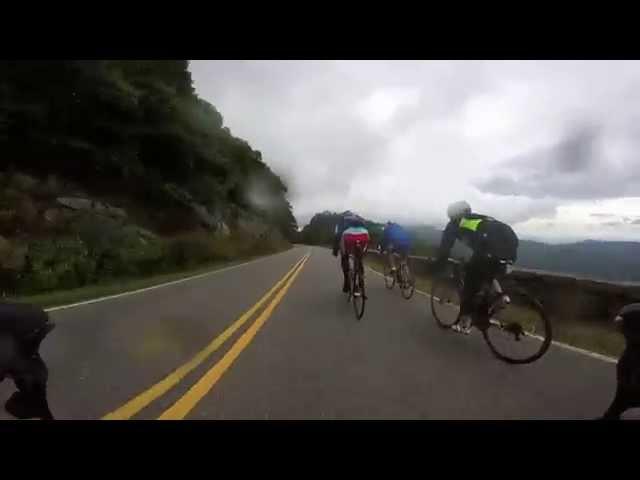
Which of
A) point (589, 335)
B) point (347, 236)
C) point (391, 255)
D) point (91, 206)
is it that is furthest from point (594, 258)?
point (91, 206)

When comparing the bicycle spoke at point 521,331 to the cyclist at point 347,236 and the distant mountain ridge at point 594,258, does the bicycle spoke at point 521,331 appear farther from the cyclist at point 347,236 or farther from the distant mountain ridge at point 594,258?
the cyclist at point 347,236

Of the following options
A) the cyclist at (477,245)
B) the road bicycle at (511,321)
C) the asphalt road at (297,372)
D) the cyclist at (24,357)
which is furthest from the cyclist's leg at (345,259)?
the cyclist at (24,357)

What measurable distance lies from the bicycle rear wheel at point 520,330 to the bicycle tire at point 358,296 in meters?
3.44

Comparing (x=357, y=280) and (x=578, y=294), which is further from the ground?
(x=578, y=294)

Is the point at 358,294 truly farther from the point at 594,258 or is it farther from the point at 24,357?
the point at 24,357

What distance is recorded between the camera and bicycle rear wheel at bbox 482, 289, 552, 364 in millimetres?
5562

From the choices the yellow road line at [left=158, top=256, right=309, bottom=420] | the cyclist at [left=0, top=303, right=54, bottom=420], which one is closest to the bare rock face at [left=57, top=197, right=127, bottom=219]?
the yellow road line at [left=158, top=256, right=309, bottom=420]

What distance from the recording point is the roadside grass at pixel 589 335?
6410 mm

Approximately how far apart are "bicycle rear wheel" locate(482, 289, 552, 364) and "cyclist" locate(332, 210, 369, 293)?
4.60 m

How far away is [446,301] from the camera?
7781 millimetres

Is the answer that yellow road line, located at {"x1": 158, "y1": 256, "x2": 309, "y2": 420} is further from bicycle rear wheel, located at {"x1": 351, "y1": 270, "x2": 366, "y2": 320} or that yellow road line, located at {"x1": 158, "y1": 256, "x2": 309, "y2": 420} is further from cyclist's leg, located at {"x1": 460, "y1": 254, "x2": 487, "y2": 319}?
cyclist's leg, located at {"x1": 460, "y1": 254, "x2": 487, "y2": 319}

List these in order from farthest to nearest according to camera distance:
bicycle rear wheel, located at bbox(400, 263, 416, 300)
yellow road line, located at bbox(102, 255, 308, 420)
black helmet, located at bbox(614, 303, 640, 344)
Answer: bicycle rear wheel, located at bbox(400, 263, 416, 300) < yellow road line, located at bbox(102, 255, 308, 420) < black helmet, located at bbox(614, 303, 640, 344)

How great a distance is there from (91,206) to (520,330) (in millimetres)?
24702
